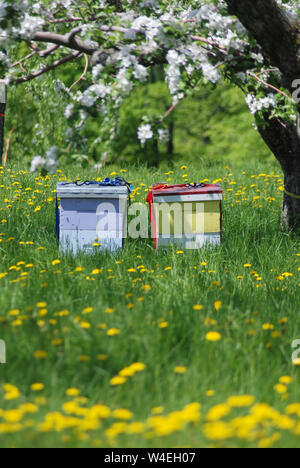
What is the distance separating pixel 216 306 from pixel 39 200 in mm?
3585

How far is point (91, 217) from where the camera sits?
4840 mm

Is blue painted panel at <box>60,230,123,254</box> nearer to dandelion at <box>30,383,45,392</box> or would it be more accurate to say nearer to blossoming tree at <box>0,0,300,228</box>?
blossoming tree at <box>0,0,300,228</box>

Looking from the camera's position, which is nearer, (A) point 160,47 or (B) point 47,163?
(B) point 47,163

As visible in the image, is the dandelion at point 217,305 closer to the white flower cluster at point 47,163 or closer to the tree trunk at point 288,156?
the white flower cluster at point 47,163

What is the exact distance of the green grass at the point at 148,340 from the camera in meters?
2.22

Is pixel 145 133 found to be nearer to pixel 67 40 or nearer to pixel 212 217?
pixel 67 40

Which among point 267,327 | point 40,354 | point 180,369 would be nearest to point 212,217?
point 267,327

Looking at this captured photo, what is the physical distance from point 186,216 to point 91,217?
89cm

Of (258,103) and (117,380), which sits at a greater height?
(258,103)

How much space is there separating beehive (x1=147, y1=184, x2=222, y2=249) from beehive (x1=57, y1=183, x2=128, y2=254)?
0.33m

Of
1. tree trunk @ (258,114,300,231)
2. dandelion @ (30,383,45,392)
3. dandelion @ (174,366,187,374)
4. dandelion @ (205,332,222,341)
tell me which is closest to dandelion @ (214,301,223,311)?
dandelion @ (205,332,222,341)

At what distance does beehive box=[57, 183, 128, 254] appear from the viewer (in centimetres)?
476

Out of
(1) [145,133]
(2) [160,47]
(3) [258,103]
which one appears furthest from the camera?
(3) [258,103]

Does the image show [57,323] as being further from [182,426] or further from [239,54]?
[239,54]
